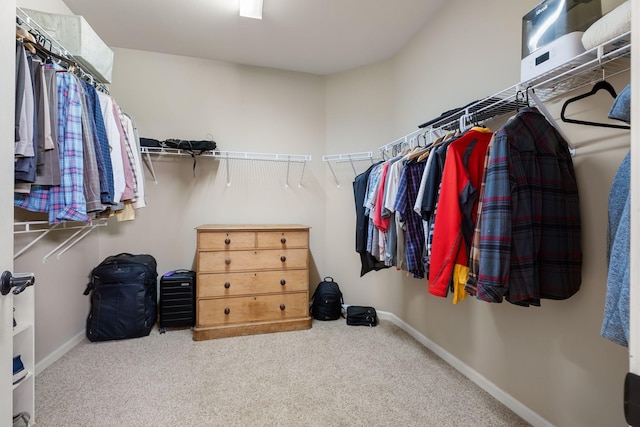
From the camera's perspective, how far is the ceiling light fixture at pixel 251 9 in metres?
2.10

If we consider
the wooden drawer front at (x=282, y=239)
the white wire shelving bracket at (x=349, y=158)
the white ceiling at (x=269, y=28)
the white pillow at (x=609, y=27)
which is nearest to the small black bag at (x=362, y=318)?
the wooden drawer front at (x=282, y=239)

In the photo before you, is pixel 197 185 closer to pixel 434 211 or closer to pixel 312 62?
pixel 312 62

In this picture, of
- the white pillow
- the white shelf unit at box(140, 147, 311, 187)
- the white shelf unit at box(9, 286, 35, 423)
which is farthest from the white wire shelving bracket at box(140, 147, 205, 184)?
the white pillow

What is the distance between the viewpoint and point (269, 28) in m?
2.43

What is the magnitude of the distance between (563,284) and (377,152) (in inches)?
80.8

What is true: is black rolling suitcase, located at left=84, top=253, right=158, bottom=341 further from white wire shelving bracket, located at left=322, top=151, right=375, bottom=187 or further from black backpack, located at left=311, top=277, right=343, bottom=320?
white wire shelving bracket, located at left=322, top=151, right=375, bottom=187

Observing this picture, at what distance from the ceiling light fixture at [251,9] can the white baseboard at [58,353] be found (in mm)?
2839

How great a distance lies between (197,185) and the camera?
2.92 m

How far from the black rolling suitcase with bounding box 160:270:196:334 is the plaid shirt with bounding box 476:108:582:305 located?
2376 millimetres

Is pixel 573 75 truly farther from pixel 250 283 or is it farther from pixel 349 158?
pixel 250 283

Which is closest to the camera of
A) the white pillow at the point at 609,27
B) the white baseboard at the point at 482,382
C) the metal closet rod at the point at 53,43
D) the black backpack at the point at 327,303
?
the white pillow at the point at 609,27

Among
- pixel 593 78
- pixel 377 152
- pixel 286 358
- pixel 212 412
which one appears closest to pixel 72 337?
pixel 212 412

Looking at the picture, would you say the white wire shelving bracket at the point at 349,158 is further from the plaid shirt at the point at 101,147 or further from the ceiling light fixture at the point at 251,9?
the plaid shirt at the point at 101,147

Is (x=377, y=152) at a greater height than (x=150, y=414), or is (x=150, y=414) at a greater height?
(x=377, y=152)
